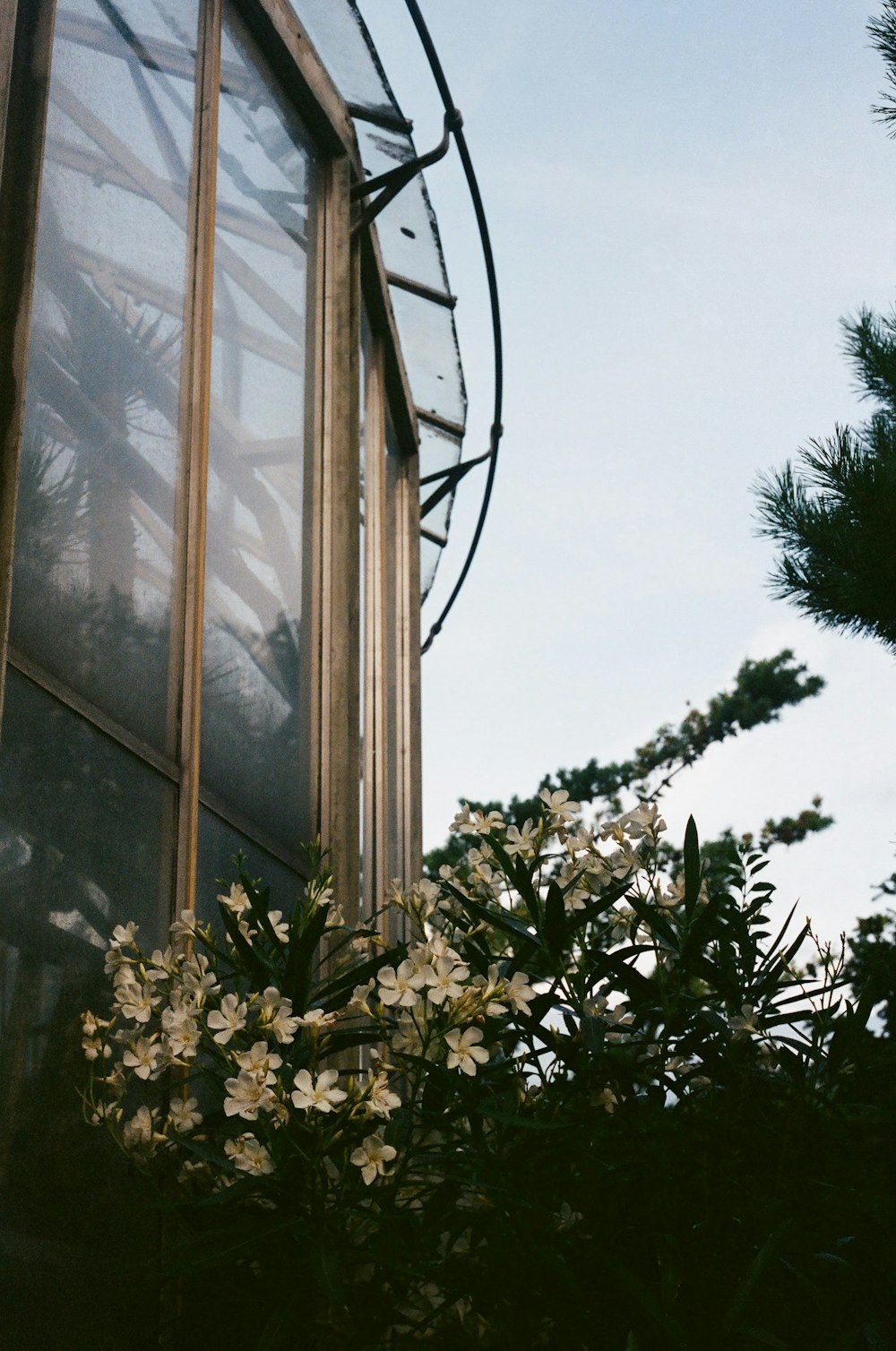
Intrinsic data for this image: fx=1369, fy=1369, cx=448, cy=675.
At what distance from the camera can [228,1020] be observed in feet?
5.35

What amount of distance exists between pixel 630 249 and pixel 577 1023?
7334 millimetres

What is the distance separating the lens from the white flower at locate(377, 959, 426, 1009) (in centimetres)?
160

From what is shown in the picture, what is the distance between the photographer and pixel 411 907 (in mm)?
1934

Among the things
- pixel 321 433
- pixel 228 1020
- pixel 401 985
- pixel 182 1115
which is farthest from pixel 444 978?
pixel 321 433

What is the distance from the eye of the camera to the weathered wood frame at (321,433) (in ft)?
5.74

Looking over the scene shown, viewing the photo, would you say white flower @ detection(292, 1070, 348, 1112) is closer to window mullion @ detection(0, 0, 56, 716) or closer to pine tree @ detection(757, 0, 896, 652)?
window mullion @ detection(0, 0, 56, 716)

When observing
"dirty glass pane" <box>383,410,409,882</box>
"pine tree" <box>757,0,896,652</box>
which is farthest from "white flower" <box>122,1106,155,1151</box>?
"pine tree" <box>757,0,896,652</box>

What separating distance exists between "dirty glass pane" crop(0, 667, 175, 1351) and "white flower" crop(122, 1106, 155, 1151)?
0.08 m

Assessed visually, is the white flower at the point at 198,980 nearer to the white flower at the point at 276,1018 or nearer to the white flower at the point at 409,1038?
the white flower at the point at 276,1018

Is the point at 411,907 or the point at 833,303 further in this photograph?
the point at 833,303

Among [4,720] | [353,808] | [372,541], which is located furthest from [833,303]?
[4,720]

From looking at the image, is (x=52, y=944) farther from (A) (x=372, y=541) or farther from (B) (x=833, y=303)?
(B) (x=833, y=303)

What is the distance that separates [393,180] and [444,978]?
2.75 m

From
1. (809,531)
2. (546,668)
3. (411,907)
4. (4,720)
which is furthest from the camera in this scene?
(546,668)
